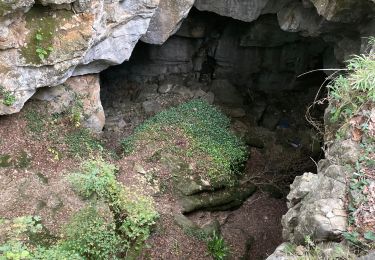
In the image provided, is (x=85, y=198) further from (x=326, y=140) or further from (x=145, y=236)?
(x=326, y=140)

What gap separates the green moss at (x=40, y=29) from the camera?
376 inches

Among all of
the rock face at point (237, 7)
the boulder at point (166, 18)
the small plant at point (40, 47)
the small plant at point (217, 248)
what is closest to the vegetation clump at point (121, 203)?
the small plant at point (217, 248)

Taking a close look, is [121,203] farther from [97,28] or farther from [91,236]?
[97,28]

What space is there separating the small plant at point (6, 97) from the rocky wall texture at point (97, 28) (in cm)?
4

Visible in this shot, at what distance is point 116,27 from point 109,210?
5.33 m

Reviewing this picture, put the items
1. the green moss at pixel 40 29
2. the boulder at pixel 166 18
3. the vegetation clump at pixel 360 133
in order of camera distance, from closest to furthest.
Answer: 1. the vegetation clump at pixel 360 133
2. the green moss at pixel 40 29
3. the boulder at pixel 166 18

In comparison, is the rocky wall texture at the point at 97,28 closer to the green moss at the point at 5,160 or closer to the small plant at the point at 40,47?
the small plant at the point at 40,47

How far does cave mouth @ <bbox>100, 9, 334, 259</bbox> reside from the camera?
1509 cm

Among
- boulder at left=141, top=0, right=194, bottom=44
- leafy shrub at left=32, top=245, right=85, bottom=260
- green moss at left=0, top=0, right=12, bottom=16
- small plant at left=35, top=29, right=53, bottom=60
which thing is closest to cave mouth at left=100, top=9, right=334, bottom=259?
boulder at left=141, top=0, right=194, bottom=44

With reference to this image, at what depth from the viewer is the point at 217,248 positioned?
10297 mm

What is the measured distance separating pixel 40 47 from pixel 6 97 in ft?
4.89

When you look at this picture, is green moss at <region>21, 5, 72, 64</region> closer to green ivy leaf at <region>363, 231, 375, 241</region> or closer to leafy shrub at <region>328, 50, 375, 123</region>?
leafy shrub at <region>328, 50, 375, 123</region>

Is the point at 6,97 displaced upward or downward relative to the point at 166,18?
downward

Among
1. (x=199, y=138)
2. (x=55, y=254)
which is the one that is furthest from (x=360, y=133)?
(x=55, y=254)
